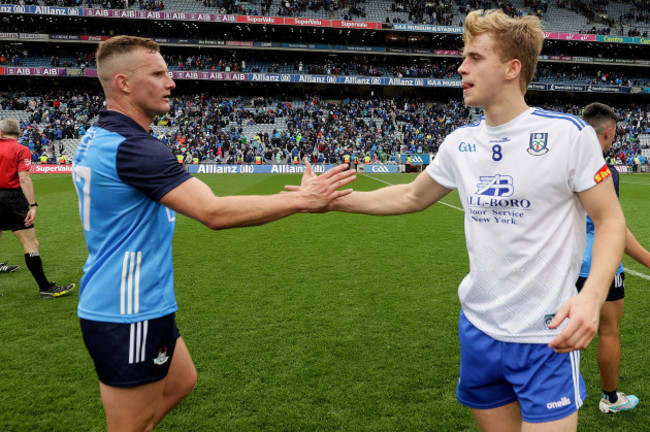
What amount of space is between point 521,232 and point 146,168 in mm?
1647

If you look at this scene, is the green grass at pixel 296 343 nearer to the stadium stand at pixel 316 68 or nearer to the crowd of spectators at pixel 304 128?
the crowd of spectators at pixel 304 128

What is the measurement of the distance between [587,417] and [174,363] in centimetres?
309

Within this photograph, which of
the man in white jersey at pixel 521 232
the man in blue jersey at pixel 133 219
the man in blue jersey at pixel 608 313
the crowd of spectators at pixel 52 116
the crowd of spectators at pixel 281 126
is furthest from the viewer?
the crowd of spectators at pixel 281 126

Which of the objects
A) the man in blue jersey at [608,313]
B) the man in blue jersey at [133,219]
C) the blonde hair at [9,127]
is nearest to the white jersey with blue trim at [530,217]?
the man in blue jersey at [133,219]

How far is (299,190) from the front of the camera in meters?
2.36

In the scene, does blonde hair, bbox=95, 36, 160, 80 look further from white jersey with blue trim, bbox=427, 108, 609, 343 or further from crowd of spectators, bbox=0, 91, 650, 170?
crowd of spectators, bbox=0, 91, 650, 170

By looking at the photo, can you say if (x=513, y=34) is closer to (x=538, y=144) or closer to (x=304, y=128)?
(x=538, y=144)

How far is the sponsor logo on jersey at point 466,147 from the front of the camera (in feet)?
A: 6.89

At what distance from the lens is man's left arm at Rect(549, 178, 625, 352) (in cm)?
158

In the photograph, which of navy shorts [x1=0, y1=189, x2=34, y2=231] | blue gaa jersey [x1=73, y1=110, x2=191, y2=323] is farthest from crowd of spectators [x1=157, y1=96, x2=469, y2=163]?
blue gaa jersey [x1=73, y1=110, x2=191, y2=323]

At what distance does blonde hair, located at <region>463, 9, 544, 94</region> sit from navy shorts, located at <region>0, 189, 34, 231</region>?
21.3 ft

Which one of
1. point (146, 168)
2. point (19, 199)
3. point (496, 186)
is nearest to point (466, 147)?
point (496, 186)

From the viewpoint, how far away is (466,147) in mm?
2139

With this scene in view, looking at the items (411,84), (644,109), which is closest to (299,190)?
(411,84)
